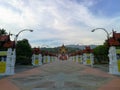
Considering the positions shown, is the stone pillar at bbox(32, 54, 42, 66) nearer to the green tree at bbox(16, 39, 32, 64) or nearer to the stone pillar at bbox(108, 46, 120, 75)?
the green tree at bbox(16, 39, 32, 64)

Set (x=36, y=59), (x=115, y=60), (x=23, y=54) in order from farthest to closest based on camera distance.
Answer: (x=23, y=54)
(x=36, y=59)
(x=115, y=60)

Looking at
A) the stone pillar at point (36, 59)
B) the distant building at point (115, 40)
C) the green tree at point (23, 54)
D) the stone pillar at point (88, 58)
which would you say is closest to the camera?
the distant building at point (115, 40)

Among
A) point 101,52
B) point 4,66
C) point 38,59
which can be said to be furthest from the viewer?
point 101,52

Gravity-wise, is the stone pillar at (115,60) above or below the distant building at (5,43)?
below

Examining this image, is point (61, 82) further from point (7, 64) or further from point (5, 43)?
point (5, 43)

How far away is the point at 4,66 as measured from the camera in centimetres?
2147

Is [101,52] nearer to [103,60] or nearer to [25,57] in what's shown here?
[103,60]

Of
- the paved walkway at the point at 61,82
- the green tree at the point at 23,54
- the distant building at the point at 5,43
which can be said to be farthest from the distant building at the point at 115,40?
the green tree at the point at 23,54

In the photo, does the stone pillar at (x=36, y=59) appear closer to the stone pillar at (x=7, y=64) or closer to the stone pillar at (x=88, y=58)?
the stone pillar at (x=88, y=58)

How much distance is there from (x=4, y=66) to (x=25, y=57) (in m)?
29.5

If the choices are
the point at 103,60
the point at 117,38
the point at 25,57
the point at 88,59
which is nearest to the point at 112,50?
the point at 117,38

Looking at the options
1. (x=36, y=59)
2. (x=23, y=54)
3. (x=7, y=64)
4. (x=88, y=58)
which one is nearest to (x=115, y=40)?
(x=7, y=64)

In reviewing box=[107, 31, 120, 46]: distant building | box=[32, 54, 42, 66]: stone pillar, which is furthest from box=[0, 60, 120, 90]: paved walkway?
box=[32, 54, 42, 66]: stone pillar

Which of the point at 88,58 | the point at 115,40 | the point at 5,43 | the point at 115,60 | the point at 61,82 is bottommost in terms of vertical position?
the point at 61,82
